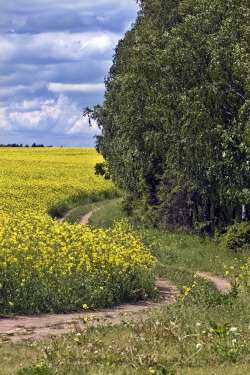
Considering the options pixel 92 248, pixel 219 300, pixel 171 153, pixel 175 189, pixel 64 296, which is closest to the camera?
pixel 219 300

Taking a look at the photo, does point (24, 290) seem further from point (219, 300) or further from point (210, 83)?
point (210, 83)

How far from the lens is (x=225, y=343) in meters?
8.42

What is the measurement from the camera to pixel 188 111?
74.2 ft

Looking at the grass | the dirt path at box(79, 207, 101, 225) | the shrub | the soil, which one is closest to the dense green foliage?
the shrub

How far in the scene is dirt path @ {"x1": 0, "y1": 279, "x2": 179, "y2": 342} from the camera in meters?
10.4

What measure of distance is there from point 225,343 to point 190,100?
1625 centimetres

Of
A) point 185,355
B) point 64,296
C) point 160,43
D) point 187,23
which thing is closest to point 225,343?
point 185,355

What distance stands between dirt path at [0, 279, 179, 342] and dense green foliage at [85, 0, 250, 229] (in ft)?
30.3

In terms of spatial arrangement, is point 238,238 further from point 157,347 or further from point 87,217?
point 157,347

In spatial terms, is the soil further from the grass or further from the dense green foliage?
the dense green foliage

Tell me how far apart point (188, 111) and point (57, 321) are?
13245 mm

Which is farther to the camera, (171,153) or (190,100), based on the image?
(171,153)

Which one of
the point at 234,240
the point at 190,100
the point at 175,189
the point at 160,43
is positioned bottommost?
the point at 234,240

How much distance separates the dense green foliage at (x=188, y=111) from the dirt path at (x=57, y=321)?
9.22 meters
